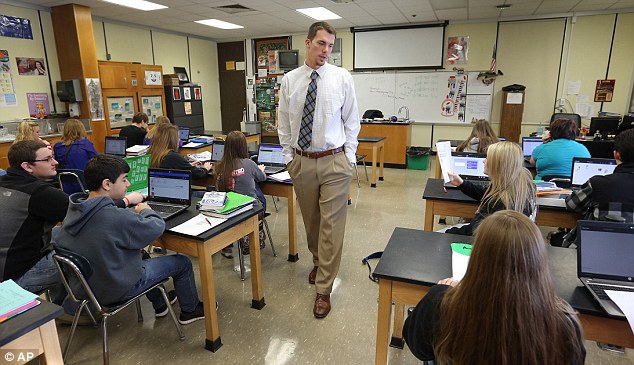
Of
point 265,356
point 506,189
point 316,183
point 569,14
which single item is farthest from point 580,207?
point 569,14

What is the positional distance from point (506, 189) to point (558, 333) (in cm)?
109

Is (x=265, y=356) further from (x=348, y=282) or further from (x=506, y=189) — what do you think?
(x=506, y=189)

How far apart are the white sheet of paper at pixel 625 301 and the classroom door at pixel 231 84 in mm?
9280

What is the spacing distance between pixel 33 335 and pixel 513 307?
1.52m

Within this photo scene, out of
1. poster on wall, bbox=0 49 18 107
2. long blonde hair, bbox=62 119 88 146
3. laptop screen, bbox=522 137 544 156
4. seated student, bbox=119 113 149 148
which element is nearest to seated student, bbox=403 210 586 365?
laptop screen, bbox=522 137 544 156

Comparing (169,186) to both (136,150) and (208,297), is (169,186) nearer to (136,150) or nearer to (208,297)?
(208,297)

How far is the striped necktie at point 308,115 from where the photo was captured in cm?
234

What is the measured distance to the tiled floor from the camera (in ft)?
6.74

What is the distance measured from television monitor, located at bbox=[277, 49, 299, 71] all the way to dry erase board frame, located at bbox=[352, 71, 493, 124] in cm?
155

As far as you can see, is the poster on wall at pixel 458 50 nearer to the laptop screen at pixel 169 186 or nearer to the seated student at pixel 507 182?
the seated student at pixel 507 182

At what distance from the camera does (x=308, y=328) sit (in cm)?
232

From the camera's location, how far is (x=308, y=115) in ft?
7.75

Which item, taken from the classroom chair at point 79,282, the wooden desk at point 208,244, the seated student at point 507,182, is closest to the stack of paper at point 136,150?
the wooden desk at point 208,244

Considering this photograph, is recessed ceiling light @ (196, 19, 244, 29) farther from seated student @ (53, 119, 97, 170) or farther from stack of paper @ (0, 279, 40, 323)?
stack of paper @ (0, 279, 40, 323)
